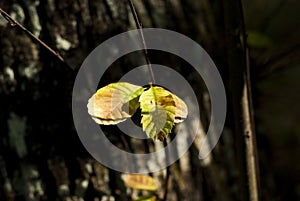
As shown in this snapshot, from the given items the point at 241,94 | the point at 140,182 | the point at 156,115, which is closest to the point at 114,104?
the point at 156,115

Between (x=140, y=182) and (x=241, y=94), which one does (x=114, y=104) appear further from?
(x=140, y=182)

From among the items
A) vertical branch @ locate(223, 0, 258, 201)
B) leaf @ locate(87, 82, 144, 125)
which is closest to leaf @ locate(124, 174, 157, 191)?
vertical branch @ locate(223, 0, 258, 201)

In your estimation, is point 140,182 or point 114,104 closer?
point 114,104

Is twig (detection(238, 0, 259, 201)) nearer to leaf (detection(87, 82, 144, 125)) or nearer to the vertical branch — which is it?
the vertical branch

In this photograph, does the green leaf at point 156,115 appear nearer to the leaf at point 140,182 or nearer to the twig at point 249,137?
the twig at point 249,137

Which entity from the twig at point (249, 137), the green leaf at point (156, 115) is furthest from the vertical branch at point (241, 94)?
the green leaf at point (156, 115)

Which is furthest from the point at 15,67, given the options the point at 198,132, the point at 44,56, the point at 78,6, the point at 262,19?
the point at 262,19
